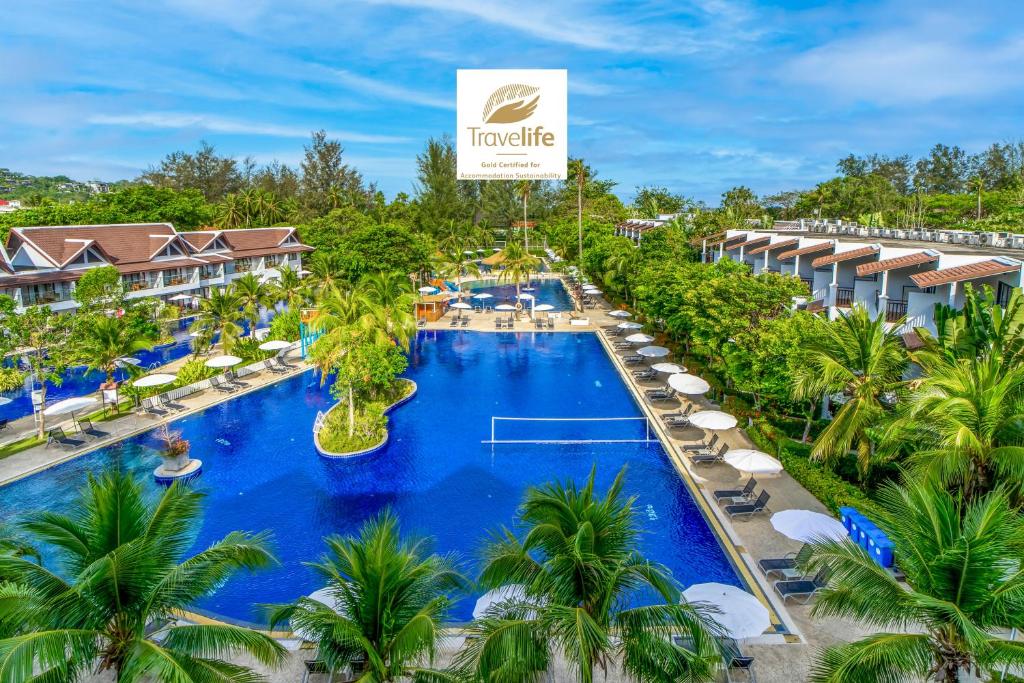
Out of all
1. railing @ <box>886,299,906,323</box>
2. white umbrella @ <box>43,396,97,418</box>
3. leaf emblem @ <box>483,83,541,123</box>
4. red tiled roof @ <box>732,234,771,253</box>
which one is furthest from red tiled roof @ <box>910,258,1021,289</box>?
leaf emblem @ <box>483,83,541,123</box>

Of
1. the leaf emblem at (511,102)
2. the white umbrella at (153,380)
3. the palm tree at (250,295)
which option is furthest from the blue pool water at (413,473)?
the leaf emblem at (511,102)

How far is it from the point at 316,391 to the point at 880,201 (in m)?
67.4

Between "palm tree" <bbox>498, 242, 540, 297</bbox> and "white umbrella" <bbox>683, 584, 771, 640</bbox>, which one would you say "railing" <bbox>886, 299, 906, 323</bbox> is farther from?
"palm tree" <bbox>498, 242, 540, 297</bbox>

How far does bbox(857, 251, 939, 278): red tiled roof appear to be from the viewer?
23391 mm

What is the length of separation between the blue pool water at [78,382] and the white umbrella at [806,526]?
23718 mm

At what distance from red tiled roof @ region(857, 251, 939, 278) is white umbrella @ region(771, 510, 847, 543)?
13.3m

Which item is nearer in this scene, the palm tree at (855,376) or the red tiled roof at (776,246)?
the palm tree at (855,376)

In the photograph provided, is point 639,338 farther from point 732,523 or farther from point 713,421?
point 732,523

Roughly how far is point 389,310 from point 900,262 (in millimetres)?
19533

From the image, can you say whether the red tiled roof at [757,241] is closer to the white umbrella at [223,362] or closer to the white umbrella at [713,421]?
the white umbrella at [713,421]

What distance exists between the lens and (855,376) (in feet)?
56.3

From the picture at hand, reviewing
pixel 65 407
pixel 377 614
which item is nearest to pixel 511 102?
pixel 65 407

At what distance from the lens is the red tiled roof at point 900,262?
2339 centimetres

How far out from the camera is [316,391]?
28984 millimetres
